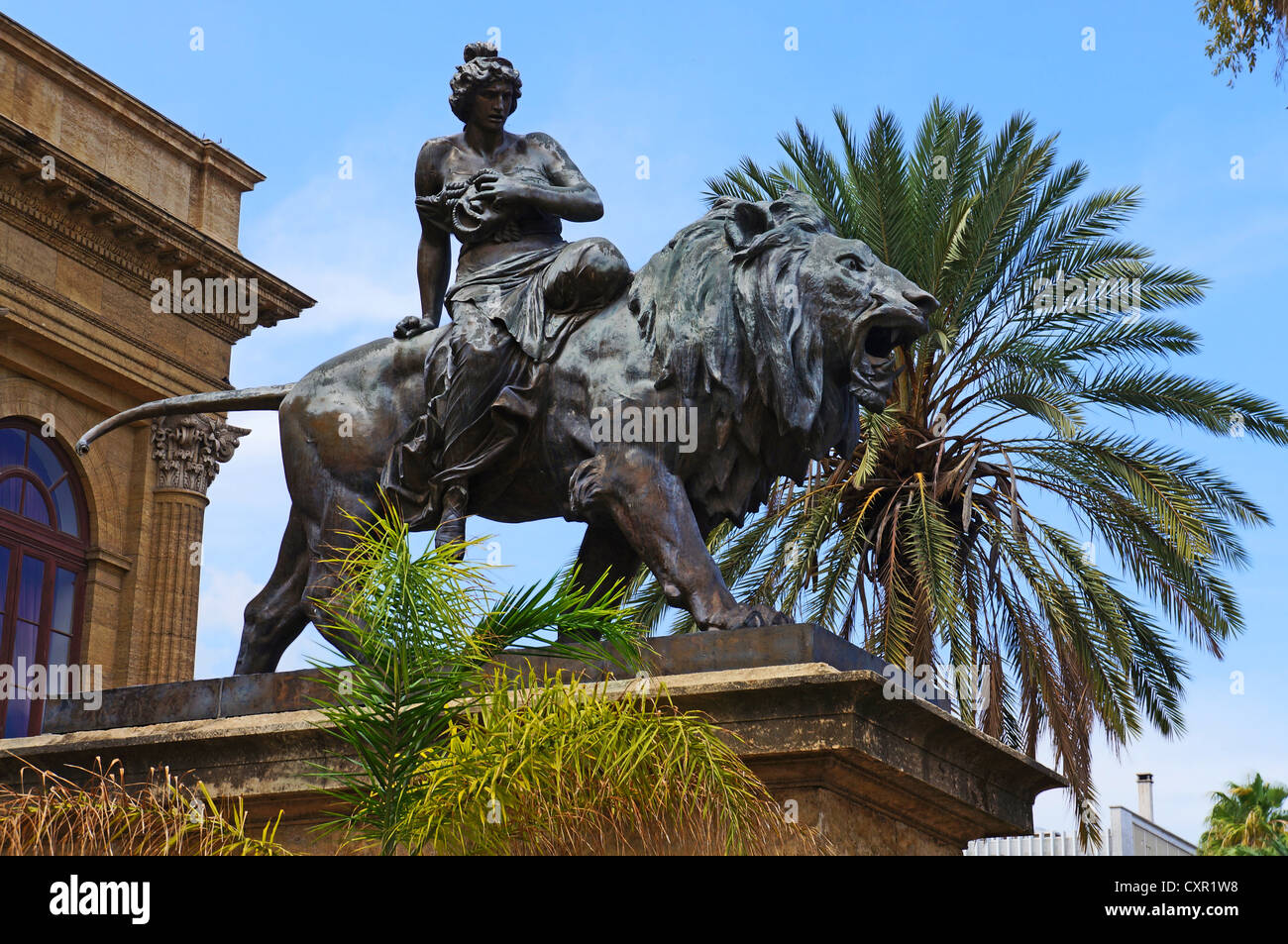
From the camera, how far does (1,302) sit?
22.4 metres

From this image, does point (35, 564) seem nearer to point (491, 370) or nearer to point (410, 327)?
point (410, 327)

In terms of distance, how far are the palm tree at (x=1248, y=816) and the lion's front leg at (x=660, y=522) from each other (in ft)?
108

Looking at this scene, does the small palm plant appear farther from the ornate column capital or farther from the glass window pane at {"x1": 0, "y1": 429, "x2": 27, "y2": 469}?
the ornate column capital

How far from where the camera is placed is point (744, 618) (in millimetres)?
6078

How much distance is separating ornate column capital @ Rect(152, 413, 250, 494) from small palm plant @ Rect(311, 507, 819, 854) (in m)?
19.9

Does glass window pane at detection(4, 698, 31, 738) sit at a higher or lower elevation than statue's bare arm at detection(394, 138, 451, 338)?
higher

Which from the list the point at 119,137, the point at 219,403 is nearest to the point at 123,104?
the point at 119,137

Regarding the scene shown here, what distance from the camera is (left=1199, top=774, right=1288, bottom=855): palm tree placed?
37906 millimetres

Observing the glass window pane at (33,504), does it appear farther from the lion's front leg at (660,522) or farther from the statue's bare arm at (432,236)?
the lion's front leg at (660,522)

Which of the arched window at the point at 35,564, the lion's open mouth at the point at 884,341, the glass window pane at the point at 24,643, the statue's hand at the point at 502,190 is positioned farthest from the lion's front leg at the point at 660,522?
the glass window pane at the point at 24,643

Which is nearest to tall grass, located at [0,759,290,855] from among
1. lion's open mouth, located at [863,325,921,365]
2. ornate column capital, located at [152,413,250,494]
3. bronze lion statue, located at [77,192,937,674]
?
bronze lion statue, located at [77,192,937,674]

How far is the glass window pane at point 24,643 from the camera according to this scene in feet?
74.3
